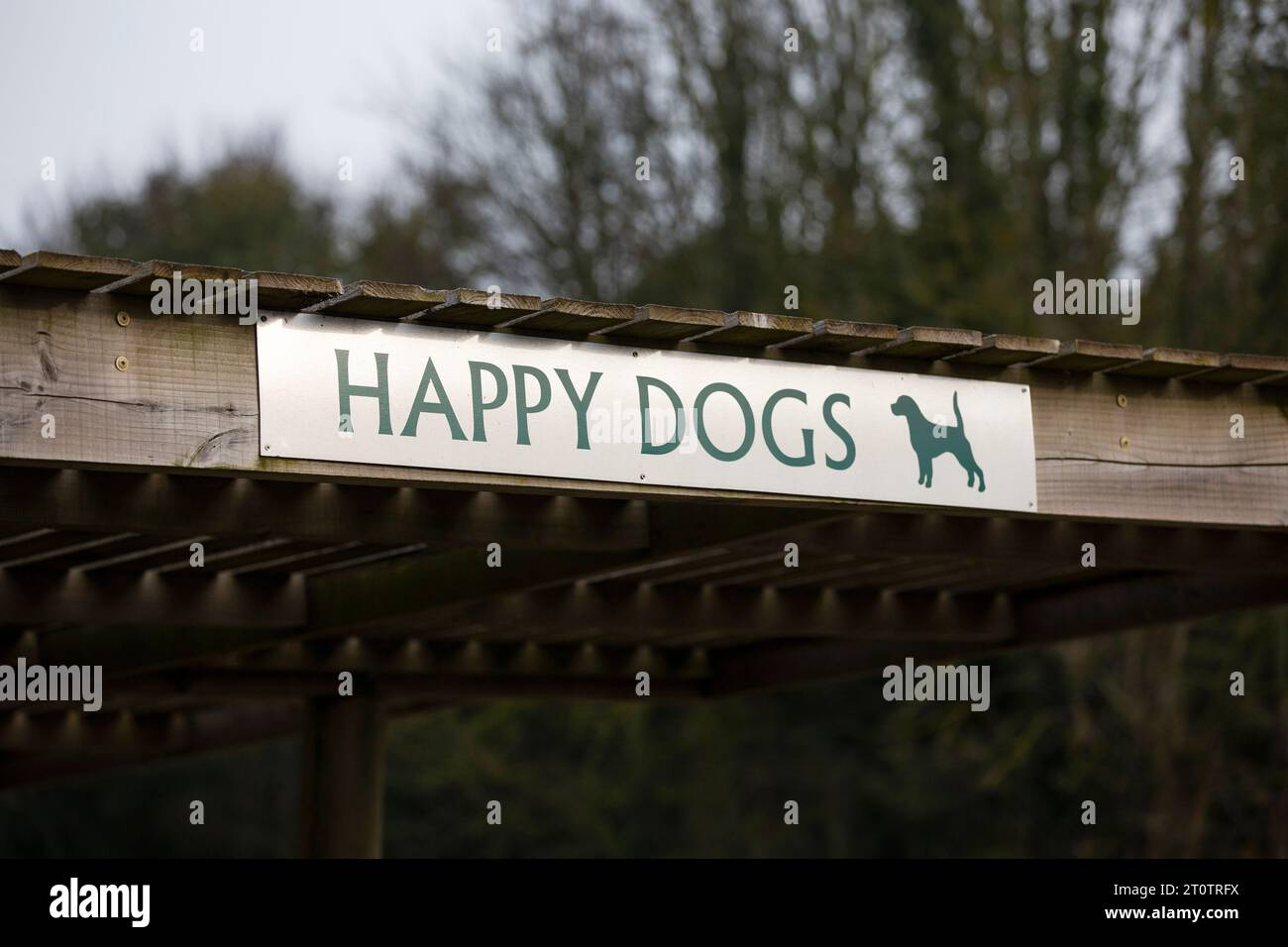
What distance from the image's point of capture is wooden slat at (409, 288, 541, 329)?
5402 millimetres

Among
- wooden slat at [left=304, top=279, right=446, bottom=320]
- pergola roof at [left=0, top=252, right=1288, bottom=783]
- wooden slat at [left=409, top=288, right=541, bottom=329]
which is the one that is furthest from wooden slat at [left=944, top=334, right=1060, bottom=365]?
wooden slat at [left=304, top=279, right=446, bottom=320]

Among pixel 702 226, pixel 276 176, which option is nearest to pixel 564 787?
pixel 702 226

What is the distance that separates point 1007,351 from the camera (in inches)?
246

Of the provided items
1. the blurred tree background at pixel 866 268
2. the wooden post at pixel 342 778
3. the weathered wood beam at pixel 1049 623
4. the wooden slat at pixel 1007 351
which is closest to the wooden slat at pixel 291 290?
the wooden slat at pixel 1007 351

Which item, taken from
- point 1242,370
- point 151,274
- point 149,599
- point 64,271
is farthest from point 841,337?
point 149,599

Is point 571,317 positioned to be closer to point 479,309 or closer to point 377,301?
point 479,309

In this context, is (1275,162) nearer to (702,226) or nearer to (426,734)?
(702,226)

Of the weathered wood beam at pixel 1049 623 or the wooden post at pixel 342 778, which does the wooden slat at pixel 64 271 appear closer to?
the weathered wood beam at pixel 1049 623

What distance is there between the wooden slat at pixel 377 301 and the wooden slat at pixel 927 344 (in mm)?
1487

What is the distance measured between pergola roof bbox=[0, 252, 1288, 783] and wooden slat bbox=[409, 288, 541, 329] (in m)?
0.01

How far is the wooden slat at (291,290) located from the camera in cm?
517

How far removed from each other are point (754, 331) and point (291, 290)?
142 centimetres

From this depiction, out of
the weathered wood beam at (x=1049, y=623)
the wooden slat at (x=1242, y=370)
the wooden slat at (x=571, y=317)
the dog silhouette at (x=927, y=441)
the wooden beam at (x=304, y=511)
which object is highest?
the wooden slat at (x=571, y=317)
